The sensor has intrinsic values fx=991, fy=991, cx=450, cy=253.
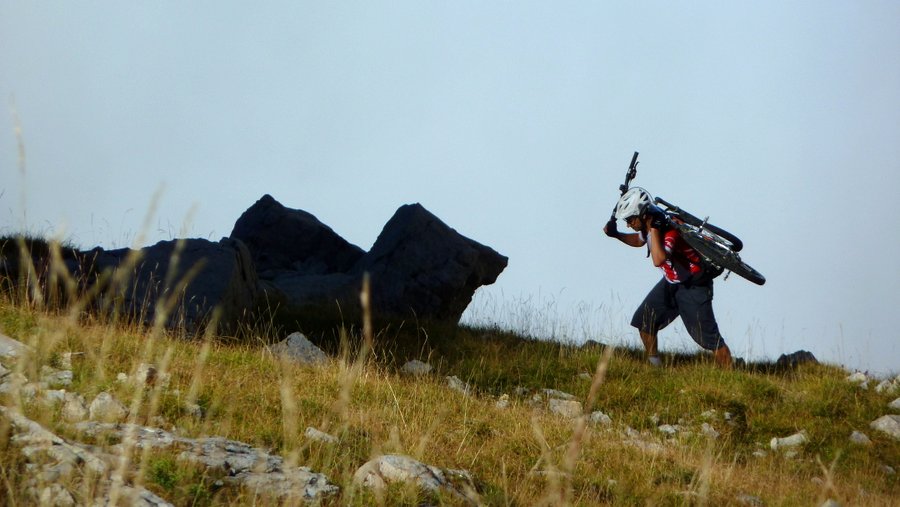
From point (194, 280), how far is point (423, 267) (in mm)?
5267

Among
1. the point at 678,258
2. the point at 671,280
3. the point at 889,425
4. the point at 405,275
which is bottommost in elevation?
the point at 889,425

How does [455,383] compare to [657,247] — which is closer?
[455,383]

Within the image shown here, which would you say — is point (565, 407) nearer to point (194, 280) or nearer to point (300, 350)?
point (300, 350)

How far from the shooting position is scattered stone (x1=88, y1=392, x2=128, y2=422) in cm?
585

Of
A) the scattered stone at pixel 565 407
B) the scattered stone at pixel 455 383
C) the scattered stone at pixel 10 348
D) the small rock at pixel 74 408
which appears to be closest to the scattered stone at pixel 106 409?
the small rock at pixel 74 408

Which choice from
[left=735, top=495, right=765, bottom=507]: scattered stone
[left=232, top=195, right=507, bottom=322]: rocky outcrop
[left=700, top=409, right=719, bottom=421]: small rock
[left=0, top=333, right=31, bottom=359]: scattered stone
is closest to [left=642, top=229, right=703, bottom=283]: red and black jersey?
[left=700, top=409, right=719, bottom=421]: small rock

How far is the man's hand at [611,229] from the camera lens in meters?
12.6

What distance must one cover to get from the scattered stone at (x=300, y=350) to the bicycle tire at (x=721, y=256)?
471cm

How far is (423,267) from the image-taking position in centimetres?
1606

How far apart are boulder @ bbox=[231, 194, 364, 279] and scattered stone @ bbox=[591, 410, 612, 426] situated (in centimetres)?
857

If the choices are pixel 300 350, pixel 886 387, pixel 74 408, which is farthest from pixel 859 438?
pixel 74 408

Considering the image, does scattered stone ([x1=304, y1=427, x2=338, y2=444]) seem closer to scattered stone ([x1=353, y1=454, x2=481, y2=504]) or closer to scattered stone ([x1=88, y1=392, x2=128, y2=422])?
scattered stone ([x1=353, y1=454, x2=481, y2=504])

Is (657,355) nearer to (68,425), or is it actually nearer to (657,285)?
(657,285)

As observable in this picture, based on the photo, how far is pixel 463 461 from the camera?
21.7ft
